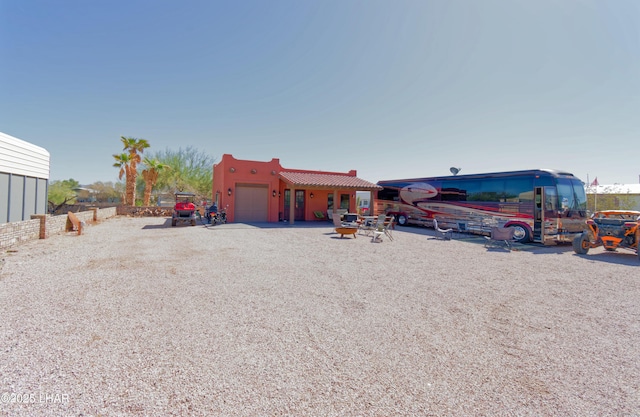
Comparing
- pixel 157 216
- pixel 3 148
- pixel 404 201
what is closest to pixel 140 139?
pixel 157 216

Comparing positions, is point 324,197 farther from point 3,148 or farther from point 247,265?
point 3,148

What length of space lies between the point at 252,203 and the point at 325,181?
16.6ft

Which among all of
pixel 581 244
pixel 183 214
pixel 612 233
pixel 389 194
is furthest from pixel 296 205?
pixel 612 233

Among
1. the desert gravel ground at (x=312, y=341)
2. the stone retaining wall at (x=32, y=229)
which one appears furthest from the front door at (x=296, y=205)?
the desert gravel ground at (x=312, y=341)

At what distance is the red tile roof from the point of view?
17.4 m

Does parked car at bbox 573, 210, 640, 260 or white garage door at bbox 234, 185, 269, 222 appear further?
white garage door at bbox 234, 185, 269, 222

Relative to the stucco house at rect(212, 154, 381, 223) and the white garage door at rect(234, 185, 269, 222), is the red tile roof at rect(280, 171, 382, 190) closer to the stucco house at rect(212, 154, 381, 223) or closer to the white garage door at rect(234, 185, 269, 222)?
the stucco house at rect(212, 154, 381, 223)

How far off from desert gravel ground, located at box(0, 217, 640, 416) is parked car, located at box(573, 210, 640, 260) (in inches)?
137

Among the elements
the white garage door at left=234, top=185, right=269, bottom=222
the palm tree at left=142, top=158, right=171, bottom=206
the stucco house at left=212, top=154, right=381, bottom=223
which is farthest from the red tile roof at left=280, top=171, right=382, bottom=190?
the palm tree at left=142, top=158, right=171, bottom=206

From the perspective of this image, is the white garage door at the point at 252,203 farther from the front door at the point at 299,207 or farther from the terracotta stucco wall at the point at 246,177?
the front door at the point at 299,207

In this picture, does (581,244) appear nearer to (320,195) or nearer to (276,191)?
(320,195)

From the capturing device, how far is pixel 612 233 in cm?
937

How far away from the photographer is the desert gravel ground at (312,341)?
234 cm

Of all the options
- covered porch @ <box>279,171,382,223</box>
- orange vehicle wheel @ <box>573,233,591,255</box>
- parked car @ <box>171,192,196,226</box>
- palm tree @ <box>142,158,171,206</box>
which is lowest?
orange vehicle wheel @ <box>573,233,591,255</box>
